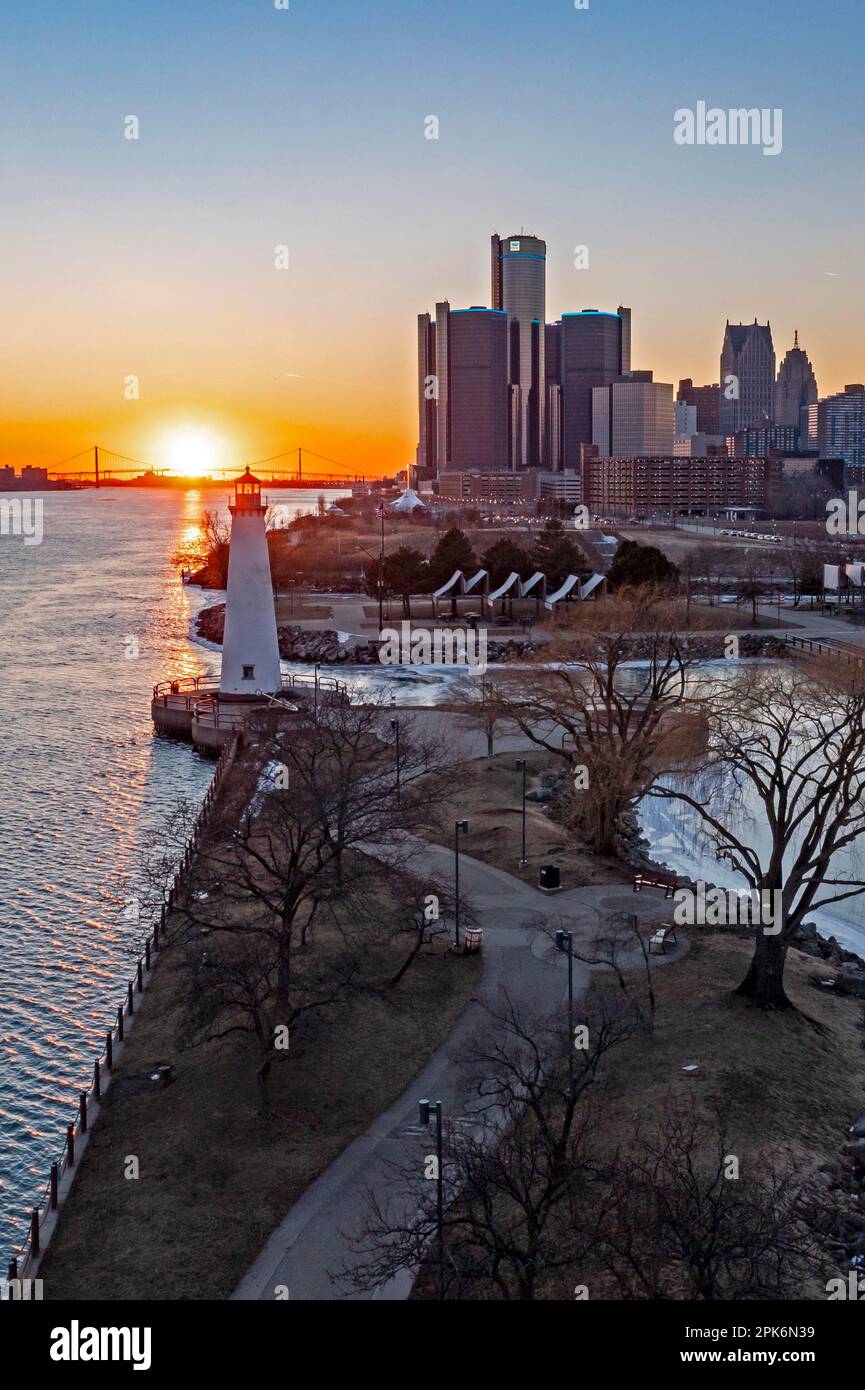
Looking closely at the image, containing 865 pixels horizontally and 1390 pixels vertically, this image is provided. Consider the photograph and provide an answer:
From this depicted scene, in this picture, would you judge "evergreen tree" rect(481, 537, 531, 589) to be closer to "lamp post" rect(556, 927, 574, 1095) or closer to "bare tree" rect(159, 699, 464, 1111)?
"bare tree" rect(159, 699, 464, 1111)

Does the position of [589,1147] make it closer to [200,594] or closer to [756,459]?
[200,594]

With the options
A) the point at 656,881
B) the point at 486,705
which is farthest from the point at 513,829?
the point at 486,705

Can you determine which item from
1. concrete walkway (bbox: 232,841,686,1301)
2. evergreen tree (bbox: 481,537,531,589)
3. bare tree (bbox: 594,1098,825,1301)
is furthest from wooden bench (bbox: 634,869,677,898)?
evergreen tree (bbox: 481,537,531,589)

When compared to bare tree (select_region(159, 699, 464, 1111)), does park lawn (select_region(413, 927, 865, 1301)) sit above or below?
below

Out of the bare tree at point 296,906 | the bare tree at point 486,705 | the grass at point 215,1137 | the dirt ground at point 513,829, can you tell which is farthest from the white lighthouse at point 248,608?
the grass at point 215,1137
